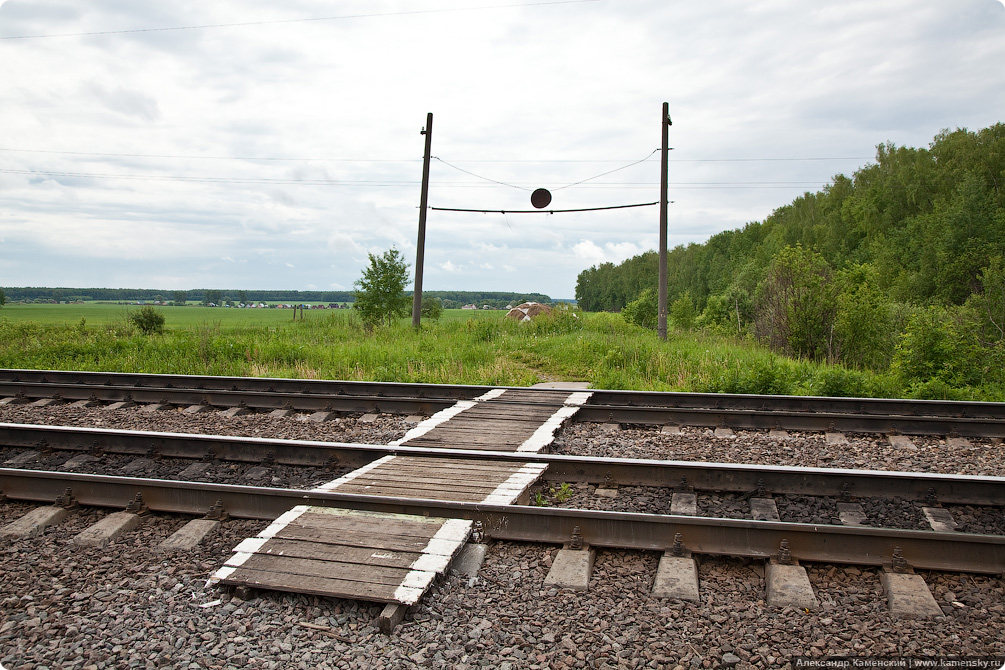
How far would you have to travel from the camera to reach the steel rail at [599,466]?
17.0 ft

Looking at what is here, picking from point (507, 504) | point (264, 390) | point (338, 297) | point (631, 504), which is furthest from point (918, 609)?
point (338, 297)

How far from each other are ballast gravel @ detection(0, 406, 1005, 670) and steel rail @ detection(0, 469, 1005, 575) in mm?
96

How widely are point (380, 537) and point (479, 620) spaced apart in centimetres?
99

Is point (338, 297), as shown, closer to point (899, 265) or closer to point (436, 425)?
point (899, 265)

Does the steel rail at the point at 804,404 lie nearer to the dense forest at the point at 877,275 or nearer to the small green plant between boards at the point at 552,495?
the dense forest at the point at 877,275

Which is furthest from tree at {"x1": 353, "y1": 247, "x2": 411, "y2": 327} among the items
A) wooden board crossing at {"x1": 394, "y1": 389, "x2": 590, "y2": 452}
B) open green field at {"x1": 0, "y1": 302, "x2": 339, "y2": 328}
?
wooden board crossing at {"x1": 394, "y1": 389, "x2": 590, "y2": 452}

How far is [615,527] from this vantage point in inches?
173

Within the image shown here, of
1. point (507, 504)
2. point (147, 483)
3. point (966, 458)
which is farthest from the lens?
point (966, 458)

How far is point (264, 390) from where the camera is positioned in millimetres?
10641

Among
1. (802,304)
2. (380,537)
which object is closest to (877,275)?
(802,304)

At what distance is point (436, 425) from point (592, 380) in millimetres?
4470

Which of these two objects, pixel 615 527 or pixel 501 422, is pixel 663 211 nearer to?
pixel 501 422

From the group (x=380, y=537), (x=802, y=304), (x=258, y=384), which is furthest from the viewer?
(x=802, y=304)

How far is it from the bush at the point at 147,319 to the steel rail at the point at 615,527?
1924 cm
